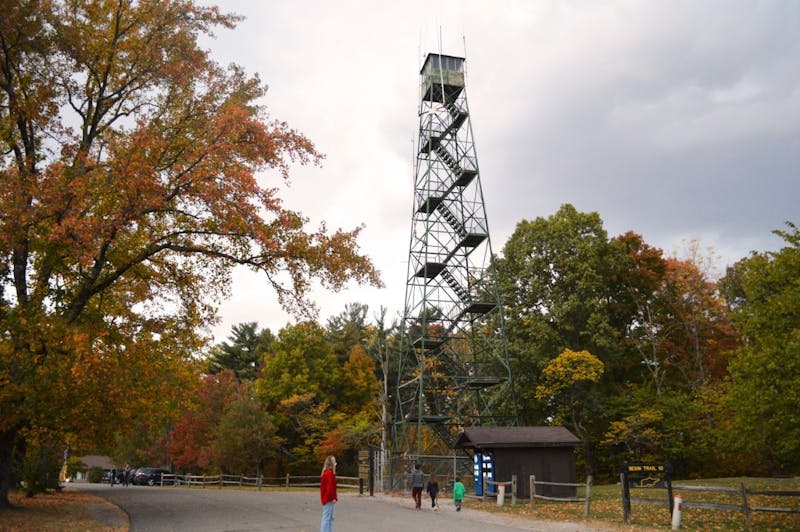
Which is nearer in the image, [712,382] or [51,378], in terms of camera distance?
[51,378]

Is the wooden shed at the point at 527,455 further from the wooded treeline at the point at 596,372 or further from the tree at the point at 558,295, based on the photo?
the tree at the point at 558,295

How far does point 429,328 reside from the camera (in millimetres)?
Answer: 47250

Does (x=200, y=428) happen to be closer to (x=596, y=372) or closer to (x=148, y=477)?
(x=148, y=477)

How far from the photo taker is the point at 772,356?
1811 centimetres

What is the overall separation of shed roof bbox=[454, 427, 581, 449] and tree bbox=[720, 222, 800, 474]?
6.31m

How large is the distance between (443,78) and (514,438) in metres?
19.9

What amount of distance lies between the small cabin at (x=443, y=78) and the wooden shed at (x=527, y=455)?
18429mm

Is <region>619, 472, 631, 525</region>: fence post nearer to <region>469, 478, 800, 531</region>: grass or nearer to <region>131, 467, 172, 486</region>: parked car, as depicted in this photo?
<region>469, 478, 800, 531</region>: grass

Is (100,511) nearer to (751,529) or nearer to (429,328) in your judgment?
Answer: (751,529)

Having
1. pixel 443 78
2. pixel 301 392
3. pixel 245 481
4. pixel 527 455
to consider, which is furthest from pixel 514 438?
pixel 301 392

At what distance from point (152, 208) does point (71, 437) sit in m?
7.13

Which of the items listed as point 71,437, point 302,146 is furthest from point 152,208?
point 71,437

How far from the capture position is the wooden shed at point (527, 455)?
24.7m

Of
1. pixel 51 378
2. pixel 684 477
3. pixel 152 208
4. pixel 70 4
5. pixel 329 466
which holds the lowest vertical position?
pixel 684 477
